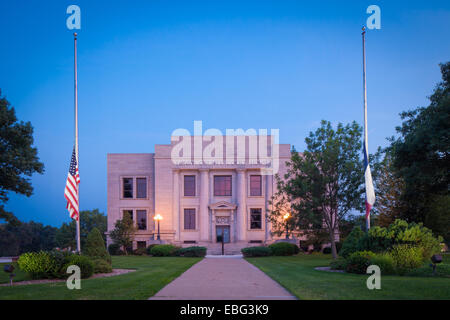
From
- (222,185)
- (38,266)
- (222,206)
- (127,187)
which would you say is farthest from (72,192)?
(127,187)

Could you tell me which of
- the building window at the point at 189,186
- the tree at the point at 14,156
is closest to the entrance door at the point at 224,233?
the building window at the point at 189,186

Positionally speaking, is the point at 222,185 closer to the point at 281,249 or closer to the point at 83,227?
the point at 281,249

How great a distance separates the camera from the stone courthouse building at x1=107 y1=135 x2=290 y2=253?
44.2 metres

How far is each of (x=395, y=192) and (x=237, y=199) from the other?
17.0 meters

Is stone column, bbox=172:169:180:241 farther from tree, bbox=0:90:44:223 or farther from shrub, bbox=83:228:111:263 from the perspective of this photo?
shrub, bbox=83:228:111:263

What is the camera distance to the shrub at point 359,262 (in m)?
16.3

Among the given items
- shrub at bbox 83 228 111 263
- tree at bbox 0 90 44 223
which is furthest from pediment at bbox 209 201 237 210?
shrub at bbox 83 228 111 263

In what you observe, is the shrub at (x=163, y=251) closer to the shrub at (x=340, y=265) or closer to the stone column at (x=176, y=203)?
the stone column at (x=176, y=203)

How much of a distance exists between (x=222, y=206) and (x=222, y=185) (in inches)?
107

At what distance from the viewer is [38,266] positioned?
1482 cm

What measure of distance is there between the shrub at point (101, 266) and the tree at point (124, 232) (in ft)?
78.5

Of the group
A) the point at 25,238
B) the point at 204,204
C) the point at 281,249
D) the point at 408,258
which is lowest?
the point at 25,238

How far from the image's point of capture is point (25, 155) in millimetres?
27609
